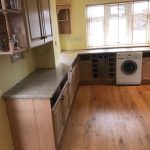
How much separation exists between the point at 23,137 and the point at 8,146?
0.66 feet

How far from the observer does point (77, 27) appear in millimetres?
5027

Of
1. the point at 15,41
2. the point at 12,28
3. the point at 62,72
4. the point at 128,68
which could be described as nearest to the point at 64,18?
the point at 128,68

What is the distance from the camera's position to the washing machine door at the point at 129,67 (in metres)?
4.53

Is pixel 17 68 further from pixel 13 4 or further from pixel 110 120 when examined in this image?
pixel 110 120

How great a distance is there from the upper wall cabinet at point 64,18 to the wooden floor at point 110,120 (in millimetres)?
1742

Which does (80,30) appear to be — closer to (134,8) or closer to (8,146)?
(134,8)

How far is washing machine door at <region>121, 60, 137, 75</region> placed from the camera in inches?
178

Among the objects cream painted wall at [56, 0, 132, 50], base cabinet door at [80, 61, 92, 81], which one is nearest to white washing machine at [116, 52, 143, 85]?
base cabinet door at [80, 61, 92, 81]

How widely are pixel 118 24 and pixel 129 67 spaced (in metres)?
1.23

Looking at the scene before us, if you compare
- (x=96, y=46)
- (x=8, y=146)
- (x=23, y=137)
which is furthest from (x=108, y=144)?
(x=96, y=46)

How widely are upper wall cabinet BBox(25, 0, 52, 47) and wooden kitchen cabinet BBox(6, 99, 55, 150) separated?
68 cm

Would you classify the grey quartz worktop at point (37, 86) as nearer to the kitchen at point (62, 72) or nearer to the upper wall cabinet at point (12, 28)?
the kitchen at point (62, 72)

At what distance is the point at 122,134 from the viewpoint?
269 centimetres

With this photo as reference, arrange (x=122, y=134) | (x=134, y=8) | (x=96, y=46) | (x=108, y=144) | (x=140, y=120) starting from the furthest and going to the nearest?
(x=96, y=46), (x=134, y=8), (x=140, y=120), (x=122, y=134), (x=108, y=144)
